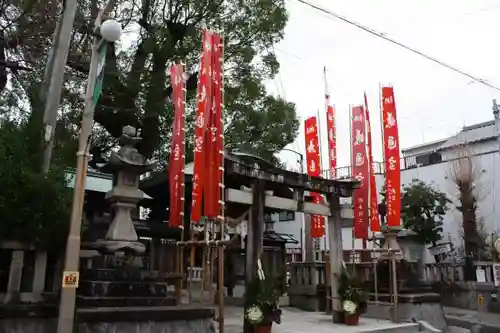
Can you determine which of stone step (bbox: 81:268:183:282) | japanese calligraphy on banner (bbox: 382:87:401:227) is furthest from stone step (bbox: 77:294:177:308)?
japanese calligraphy on banner (bbox: 382:87:401:227)

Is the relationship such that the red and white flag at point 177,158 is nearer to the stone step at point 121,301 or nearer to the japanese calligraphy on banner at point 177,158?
the japanese calligraphy on banner at point 177,158

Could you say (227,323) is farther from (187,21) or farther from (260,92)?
(187,21)

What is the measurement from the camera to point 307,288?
1567cm

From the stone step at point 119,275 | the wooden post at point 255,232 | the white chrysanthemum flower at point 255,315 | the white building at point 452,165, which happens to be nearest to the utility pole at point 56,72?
the stone step at point 119,275

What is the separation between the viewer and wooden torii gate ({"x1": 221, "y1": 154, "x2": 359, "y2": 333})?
980cm

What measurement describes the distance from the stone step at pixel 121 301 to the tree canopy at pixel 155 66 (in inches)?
219

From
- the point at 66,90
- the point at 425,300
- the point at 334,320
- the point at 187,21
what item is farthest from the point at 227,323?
the point at 187,21

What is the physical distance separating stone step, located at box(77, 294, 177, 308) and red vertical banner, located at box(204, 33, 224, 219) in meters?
1.78

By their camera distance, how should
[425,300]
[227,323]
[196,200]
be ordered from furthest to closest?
[425,300] → [227,323] → [196,200]

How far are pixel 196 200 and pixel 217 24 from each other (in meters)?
9.46

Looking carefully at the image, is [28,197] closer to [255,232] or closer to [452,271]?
[255,232]

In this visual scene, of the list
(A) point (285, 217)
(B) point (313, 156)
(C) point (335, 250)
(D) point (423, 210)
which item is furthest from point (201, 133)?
(A) point (285, 217)

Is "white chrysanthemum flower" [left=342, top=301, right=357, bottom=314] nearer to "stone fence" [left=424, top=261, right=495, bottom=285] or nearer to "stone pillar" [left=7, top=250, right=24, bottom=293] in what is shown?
"stone pillar" [left=7, top=250, right=24, bottom=293]

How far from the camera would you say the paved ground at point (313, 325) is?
10438 millimetres
